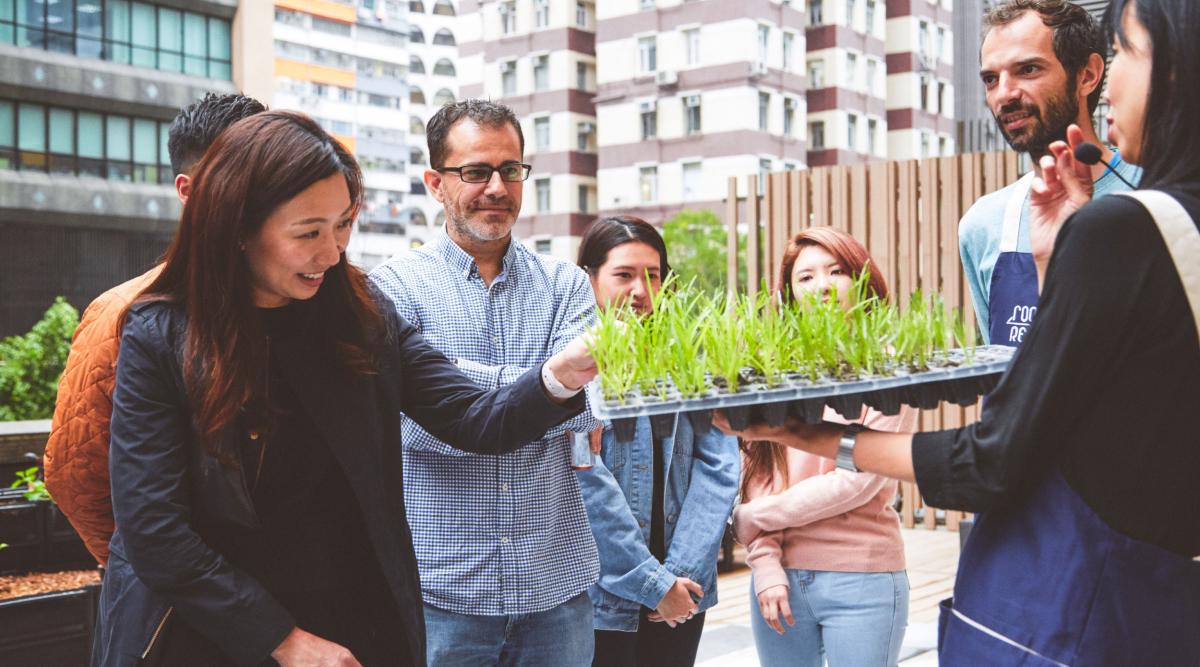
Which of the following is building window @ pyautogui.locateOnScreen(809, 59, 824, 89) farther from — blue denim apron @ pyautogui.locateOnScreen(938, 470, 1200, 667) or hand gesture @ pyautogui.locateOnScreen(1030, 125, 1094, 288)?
blue denim apron @ pyautogui.locateOnScreen(938, 470, 1200, 667)

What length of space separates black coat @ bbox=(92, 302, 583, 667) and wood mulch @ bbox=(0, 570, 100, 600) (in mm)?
2199

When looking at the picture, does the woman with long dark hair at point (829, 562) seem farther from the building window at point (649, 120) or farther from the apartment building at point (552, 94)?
the apartment building at point (552, 94)

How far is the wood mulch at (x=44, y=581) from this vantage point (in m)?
3.43

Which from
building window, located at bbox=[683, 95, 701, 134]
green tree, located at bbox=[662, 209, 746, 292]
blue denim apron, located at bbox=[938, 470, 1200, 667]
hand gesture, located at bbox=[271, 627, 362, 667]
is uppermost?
building window, located at bbox=[683, 95, 701, 134]

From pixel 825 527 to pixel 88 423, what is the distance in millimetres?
1301

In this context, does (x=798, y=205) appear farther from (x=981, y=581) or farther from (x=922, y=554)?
(x=981, y=581)

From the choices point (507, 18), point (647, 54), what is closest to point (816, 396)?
point (647, 54)

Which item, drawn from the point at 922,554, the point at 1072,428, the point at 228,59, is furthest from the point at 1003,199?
the point at 228,59

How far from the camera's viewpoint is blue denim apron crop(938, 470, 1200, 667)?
3.52 feet

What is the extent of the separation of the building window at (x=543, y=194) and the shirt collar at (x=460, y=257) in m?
29.7

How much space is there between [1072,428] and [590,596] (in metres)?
1.26

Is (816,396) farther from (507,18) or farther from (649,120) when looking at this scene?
(507,18)

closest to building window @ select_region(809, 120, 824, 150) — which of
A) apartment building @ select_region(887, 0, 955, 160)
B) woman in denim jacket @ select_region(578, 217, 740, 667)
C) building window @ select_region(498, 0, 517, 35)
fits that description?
apartment building @ select_region(887, 0, 955, 160)

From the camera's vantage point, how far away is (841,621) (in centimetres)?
204
